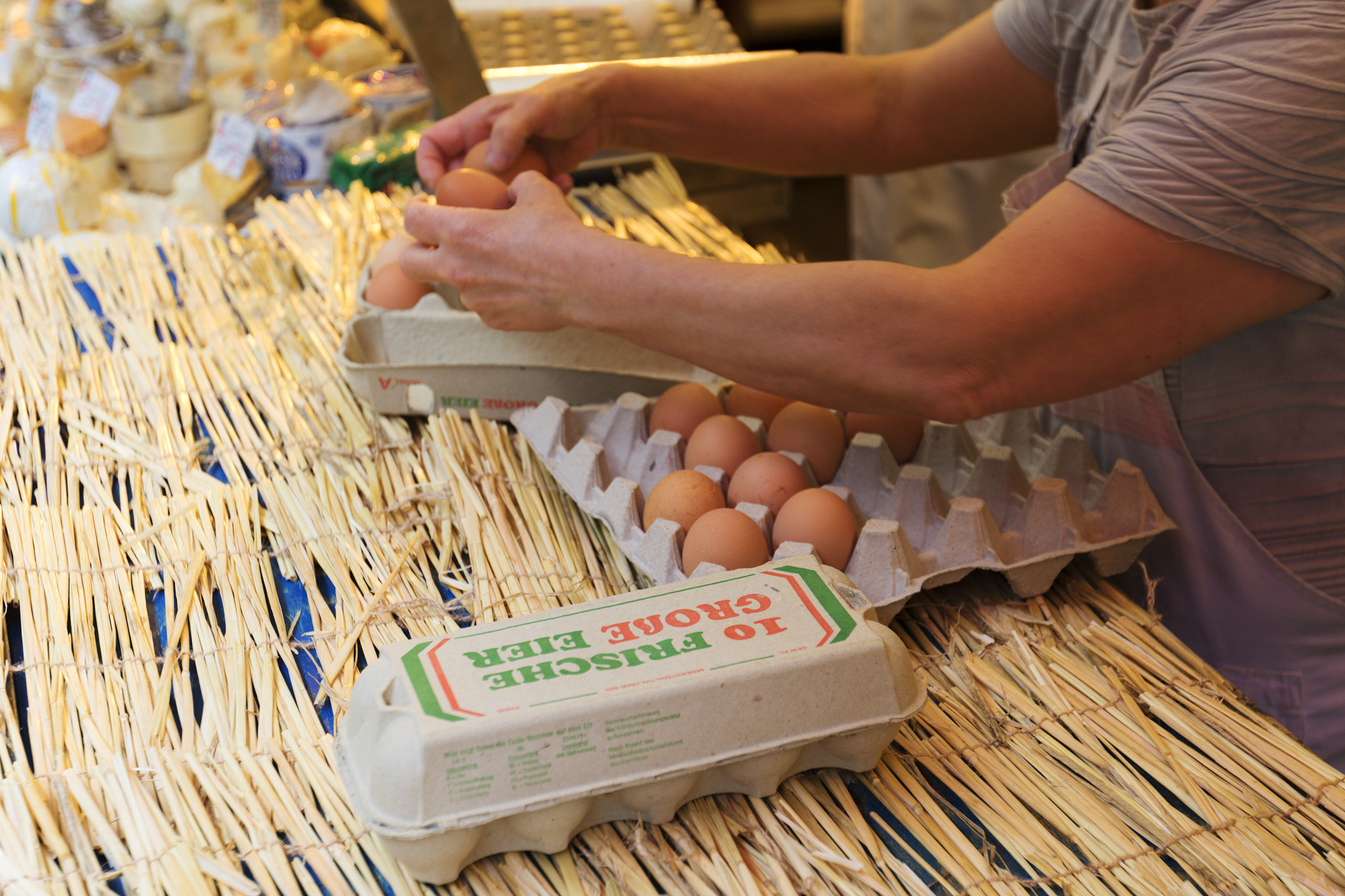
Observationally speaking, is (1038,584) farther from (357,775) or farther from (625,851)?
(357,775)

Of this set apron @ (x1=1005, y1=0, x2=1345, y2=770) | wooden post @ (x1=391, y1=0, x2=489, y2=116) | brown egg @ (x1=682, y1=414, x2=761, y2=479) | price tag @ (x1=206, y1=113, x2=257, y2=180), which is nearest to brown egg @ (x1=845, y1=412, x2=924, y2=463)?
brown egg @ (x1=682, y1=414, x2=761, y2=479)

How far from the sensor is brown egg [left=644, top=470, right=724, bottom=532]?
0.96 m

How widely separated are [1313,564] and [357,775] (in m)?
0.98

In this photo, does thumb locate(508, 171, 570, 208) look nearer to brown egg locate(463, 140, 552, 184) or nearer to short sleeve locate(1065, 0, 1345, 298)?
brown egg locate(463, 140, 552, 184)

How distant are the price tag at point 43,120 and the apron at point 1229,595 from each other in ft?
5.99

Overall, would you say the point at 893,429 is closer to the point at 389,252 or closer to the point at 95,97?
the point at 389,252

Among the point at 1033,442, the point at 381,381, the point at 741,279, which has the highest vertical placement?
the point at 741,279

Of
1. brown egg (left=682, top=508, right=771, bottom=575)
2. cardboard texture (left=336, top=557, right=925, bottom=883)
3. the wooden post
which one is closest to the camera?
cardboard texture (left=336, top=557, right=925, bottom=883)

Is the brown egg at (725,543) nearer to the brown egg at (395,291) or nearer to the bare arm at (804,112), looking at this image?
the brown egg at (395,291)

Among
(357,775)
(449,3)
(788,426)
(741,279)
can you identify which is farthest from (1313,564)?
(449,3)

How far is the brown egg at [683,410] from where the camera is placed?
1.12 m

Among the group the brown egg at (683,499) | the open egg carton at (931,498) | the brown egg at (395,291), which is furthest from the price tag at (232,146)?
the brown egg at (683,499)

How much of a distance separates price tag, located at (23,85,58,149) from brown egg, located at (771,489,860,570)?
1710 mm

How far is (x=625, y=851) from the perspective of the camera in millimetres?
717
